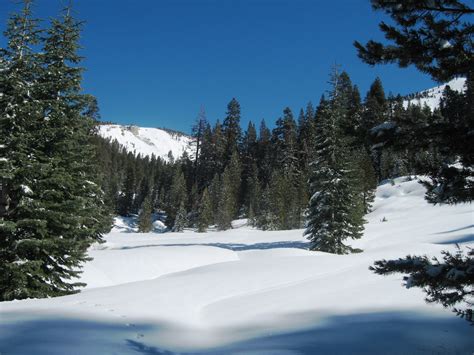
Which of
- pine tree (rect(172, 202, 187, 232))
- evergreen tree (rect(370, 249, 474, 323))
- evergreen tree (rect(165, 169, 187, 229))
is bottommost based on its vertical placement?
evergreen tree (rect(370, 249, 474, 323))

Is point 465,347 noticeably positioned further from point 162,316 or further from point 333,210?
point 333,210

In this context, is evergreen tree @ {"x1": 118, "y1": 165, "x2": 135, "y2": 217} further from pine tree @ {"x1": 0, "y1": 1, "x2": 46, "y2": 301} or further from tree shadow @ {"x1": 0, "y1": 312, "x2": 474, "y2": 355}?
tree shadow @ {"x1": 0, "y1": 312, "x2": 474, "y2": 355}

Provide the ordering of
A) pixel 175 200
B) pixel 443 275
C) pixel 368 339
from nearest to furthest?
pixel 443 275
pixel 368 339
pixel 175 200

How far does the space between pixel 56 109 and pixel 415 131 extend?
13151mm

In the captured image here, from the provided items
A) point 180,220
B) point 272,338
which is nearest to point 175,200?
point 180,220

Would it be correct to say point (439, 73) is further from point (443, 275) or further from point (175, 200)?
point (175, 200)

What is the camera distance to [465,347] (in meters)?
5.87

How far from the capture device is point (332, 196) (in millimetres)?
23875

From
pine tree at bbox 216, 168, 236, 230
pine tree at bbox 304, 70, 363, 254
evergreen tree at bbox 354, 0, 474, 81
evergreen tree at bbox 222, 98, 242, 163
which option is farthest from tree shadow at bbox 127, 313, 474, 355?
evergreen tree at bbox 222, 98, 242, 163

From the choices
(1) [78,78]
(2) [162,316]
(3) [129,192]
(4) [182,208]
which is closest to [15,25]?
(1) [78,78]

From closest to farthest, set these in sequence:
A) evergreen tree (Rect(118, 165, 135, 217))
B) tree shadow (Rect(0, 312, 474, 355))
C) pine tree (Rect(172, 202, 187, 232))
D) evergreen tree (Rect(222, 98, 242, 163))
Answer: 1. tree shadow (Rect(0, 312, 474, 355))
2. pine tree (Rect(172, 202, 187, 232))
3. evergreen tree (Rect(222, 98, 242, 163))
4. evergreen tree (Rect(118, 165, 135, 217))

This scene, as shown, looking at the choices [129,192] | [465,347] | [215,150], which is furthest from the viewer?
[129,192]

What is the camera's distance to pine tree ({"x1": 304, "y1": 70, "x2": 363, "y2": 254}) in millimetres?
23875

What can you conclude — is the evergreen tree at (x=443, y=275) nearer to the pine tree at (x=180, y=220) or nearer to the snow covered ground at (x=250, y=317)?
the snow covered ground at (x=250, y=317)
